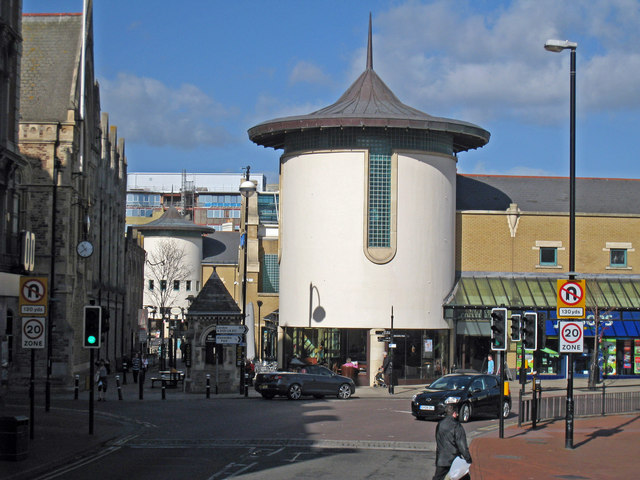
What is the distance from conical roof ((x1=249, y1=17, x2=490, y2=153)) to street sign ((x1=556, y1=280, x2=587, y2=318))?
25032 millimetres

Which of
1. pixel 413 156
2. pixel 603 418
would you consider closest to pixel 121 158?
pixel 413 156

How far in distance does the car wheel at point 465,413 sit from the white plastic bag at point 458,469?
585 inches

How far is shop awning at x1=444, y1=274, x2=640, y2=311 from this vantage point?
159 ft

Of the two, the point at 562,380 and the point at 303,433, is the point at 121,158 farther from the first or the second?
the point at 303,433

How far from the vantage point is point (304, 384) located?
35906mm

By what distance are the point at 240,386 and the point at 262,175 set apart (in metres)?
117

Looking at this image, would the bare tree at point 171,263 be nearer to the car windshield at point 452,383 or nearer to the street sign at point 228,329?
the street sign at point 228,329

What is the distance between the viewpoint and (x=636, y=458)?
19.9 metres

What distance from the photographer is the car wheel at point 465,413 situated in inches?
1078

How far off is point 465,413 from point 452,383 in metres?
1.27

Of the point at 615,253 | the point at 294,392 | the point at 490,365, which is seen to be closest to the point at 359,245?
the point at 490,365

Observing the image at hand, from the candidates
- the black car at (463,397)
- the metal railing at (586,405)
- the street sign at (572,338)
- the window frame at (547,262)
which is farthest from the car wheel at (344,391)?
the window frame at (547,262)

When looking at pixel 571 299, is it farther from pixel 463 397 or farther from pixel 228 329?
pixel 228 329

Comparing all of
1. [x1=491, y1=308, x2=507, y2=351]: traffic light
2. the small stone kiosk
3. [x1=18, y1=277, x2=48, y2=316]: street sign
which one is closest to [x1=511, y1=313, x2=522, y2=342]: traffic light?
[x1=491, y1=308, x2=507, y2=351]: traffic light
